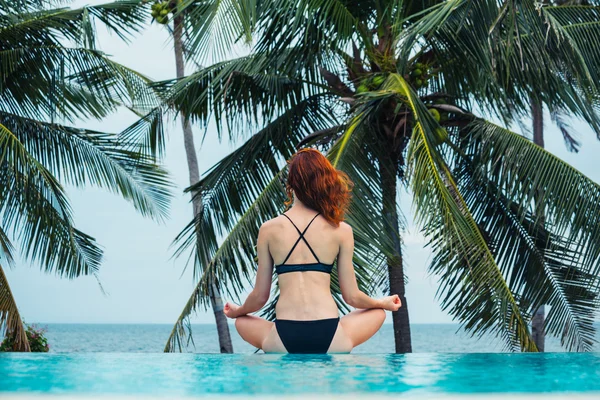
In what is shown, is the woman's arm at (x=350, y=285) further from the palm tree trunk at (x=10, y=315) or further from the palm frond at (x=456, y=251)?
the palm tree trunk at (x=10, y=315)

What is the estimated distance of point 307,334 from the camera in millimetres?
3688

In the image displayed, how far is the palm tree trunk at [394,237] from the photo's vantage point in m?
7.74

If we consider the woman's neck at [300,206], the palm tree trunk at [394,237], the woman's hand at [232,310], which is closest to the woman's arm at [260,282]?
the woman's hand at [232,310]

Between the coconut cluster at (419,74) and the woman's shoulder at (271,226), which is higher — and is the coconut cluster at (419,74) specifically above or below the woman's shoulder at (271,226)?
above

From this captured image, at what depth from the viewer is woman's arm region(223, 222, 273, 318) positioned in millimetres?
3787

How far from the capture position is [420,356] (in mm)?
3186

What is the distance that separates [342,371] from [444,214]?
4.11 m

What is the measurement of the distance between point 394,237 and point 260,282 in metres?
4.16

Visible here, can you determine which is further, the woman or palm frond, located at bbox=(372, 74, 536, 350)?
palm frond, located at bbox=(372, 74, 536, 350)

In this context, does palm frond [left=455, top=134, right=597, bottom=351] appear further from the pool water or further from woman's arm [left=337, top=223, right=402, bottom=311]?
the pool water

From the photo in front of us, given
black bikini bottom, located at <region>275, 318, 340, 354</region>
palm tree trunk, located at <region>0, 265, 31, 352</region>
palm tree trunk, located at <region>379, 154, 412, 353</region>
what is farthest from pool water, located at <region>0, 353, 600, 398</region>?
palm tree trunk, located at <region>0, 265, 31, 352</region>

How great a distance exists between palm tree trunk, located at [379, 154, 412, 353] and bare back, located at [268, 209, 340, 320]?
3.19 m

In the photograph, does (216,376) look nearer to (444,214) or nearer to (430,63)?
(444,214)

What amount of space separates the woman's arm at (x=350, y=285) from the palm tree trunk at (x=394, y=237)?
9.94 feet
